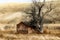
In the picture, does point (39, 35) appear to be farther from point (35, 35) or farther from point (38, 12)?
point (38, 12)

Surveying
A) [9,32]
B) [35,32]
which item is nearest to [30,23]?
[35,32]

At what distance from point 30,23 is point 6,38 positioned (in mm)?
400

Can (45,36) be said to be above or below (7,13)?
below

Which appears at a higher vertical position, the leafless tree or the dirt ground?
the leafless tree

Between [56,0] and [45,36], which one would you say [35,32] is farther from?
[56,0]

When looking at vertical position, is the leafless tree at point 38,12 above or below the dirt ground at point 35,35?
above

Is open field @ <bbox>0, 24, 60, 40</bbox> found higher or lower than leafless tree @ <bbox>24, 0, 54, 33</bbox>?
lower

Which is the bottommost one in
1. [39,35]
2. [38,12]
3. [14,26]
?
[39,35]

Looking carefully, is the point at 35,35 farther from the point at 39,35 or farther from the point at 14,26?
the point at 14,26

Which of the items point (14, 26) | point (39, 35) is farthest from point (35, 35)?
point (14, 26)

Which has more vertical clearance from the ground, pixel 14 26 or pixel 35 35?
pixel 14 26

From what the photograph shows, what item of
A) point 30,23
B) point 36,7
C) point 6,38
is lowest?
point 6,38

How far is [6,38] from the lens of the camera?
280 cm

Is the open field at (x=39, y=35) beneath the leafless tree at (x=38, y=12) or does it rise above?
beneath
